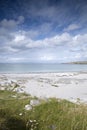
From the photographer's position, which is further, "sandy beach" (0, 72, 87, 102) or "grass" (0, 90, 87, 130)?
"sandy beach" (0, 72, 87, 102)

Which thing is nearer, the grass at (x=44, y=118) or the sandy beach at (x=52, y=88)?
the grass at (x=44, y=118)

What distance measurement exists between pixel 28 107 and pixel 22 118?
70cm

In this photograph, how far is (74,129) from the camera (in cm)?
387

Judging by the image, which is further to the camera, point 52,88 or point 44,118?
point 52,88

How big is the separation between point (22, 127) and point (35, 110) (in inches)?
38.4

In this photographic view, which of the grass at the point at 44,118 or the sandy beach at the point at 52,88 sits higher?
the grass at the point at 44,118

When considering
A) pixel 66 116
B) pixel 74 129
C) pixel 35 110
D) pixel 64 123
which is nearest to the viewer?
pixel 74 129

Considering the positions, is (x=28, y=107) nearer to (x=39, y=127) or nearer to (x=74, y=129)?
(x=39, y=127)

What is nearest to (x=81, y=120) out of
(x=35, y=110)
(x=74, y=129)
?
(x=74, y=129)

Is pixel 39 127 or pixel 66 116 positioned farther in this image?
pixel 66 116

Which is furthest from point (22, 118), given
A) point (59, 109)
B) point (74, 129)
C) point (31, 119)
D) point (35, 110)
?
point (74, 129)

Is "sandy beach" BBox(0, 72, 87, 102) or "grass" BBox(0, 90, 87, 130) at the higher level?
"grass" BBox(0, 90, 87, 130)

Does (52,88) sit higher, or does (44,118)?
(44,118)

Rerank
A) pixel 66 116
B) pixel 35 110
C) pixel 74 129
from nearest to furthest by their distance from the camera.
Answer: pixel 74 129, pixel 66 116, pixel 35 110
